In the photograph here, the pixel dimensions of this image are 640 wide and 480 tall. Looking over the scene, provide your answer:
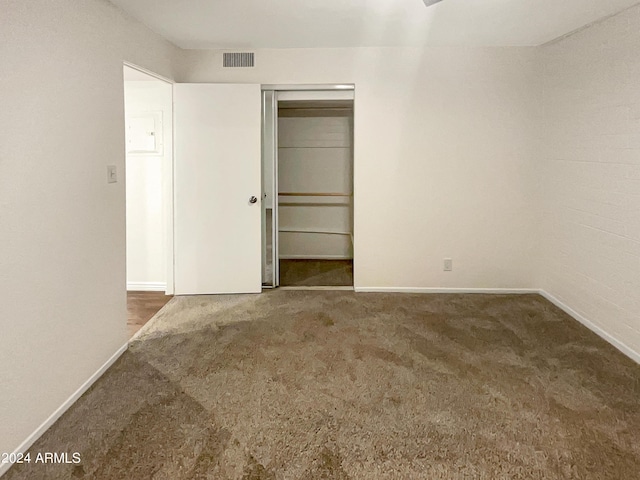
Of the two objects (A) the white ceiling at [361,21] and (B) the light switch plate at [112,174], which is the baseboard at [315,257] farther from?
(B) the light switch plate at [112,174]

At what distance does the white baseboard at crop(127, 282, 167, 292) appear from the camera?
5410 millimetres

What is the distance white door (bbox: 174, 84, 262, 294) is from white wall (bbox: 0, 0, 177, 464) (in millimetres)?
1381

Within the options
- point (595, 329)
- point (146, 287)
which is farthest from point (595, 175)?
point (146, 287)

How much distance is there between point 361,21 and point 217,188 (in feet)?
6.71

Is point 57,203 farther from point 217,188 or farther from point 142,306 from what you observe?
point 217,188

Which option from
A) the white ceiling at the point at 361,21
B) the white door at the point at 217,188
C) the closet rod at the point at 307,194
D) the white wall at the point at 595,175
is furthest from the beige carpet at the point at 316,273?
the white ceiling at the point at 361,21

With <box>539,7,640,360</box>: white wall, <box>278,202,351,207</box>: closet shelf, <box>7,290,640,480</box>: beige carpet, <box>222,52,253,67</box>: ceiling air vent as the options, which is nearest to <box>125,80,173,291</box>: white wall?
<box>222,52,253,67</box>: ceiling air vent

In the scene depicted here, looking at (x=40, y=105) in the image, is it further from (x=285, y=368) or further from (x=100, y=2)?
(x=285, y=368)

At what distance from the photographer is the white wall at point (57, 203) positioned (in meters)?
2.32

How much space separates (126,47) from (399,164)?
2677 millimetres

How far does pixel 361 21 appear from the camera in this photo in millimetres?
4074

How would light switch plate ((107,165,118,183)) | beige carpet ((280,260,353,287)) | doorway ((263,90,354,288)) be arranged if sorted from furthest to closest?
doorway ((263,90,354,288)) < beige carpet ((280,260,353,287)) < light switch plate ((107,165,118,183))

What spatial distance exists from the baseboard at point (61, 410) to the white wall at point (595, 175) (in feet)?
11.4

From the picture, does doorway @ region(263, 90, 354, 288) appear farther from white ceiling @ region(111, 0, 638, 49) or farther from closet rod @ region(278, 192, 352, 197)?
white ceiling @ region(111, 0, 638, 49)
